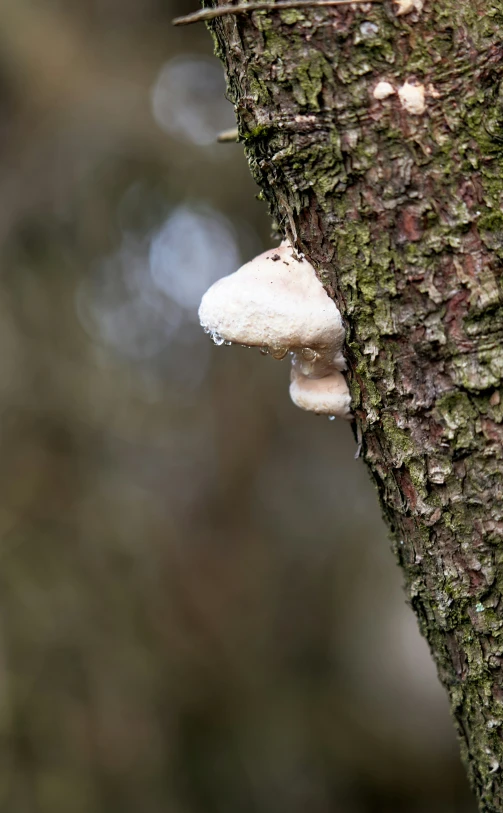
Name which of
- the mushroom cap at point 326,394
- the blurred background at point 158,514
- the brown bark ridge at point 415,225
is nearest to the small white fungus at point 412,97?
the brown bark ridge at point 415,225

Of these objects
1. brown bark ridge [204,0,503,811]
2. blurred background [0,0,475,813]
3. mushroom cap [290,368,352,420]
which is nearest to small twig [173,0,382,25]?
brown bark ridge [204,0,503,811]

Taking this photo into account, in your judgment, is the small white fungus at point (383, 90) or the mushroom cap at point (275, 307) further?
the mushroom cap at point (275, 307)

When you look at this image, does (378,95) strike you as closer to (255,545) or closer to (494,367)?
(494,367)

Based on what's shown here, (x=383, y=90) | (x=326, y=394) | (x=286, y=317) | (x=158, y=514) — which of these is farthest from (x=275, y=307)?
(x=158, y=514)

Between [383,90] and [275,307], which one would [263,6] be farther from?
[275,307]

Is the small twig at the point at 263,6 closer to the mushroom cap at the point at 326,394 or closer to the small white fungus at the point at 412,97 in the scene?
the small white fungus at the point at 412,97

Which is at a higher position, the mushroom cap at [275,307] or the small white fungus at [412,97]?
the small white fungus at [412,97]
